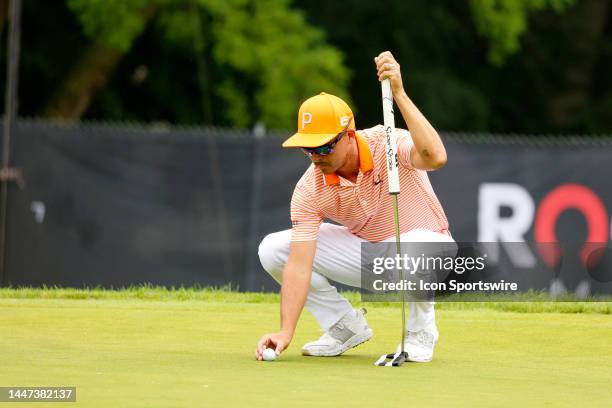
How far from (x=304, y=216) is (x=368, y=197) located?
1.12 feet

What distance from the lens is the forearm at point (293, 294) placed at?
22.6 feet

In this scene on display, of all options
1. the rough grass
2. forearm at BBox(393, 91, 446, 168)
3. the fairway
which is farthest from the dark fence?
forearm at BBox(393, 91, 446, 168)

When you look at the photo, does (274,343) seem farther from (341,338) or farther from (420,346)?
(420,346)

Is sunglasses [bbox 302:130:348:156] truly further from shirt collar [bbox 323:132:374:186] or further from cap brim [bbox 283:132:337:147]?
shirt collar [bbox 323:132:374:186]

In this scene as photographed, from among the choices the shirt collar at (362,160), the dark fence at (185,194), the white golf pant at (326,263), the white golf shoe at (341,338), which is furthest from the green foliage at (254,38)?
the shirt collar at (362,160)

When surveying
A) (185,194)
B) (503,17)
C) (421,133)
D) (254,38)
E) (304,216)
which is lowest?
(185,194)

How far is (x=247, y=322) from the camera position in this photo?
8352 mm

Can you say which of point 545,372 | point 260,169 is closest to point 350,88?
point 260,169

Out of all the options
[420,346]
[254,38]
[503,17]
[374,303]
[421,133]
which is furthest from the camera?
[503,17]

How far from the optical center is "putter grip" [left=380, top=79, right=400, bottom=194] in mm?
6598

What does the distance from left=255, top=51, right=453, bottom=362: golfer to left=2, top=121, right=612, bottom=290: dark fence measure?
25.7 feet

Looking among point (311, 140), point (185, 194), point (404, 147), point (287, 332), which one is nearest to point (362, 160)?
point (404, 147)

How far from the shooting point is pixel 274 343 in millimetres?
6789

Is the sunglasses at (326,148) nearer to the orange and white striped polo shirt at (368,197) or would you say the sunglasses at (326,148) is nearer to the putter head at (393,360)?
the orange and white striped polo shirt at (368,197)
